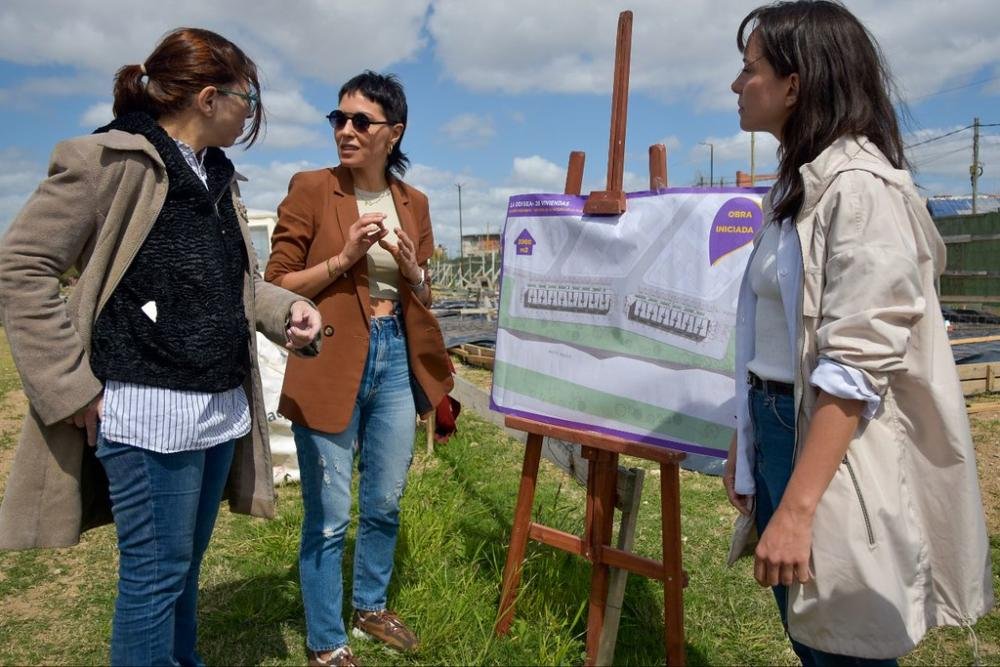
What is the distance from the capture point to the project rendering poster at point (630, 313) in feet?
7.38

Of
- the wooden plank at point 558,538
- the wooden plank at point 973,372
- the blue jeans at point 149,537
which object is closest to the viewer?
the blue jeans at point 149,537

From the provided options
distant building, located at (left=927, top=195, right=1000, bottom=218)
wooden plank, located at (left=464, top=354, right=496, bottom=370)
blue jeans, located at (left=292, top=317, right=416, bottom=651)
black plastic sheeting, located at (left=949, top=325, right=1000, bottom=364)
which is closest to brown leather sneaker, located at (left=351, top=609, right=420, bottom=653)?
blue jeans, located at (left=292, top=317, right=416, bottom=651)

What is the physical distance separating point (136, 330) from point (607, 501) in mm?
1578

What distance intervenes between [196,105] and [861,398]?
1.69 metres

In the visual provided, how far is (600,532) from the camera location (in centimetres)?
253

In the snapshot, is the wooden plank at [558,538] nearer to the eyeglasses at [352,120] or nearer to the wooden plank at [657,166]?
the wooden plank at [657,166]

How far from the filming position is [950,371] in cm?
147

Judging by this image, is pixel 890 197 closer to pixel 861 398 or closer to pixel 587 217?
pixel 861 398

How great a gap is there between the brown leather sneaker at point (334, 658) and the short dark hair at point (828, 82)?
2.00 m

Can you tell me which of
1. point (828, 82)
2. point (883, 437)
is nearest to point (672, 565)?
point (883, 437)

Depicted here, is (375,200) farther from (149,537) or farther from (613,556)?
(613,556)

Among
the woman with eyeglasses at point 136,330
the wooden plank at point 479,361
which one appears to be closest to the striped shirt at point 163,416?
the woman with eyeglasses at point 136,330

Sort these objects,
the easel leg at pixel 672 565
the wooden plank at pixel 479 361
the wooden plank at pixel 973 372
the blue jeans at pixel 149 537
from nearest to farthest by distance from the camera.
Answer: the blue jeans at pixel 149 537, the easel leg at pixel 672 565, the wooden plank at pixel 973 372, the wooden plank at pixel 479 361

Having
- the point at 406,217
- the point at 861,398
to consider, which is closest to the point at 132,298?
the point at 406,217
